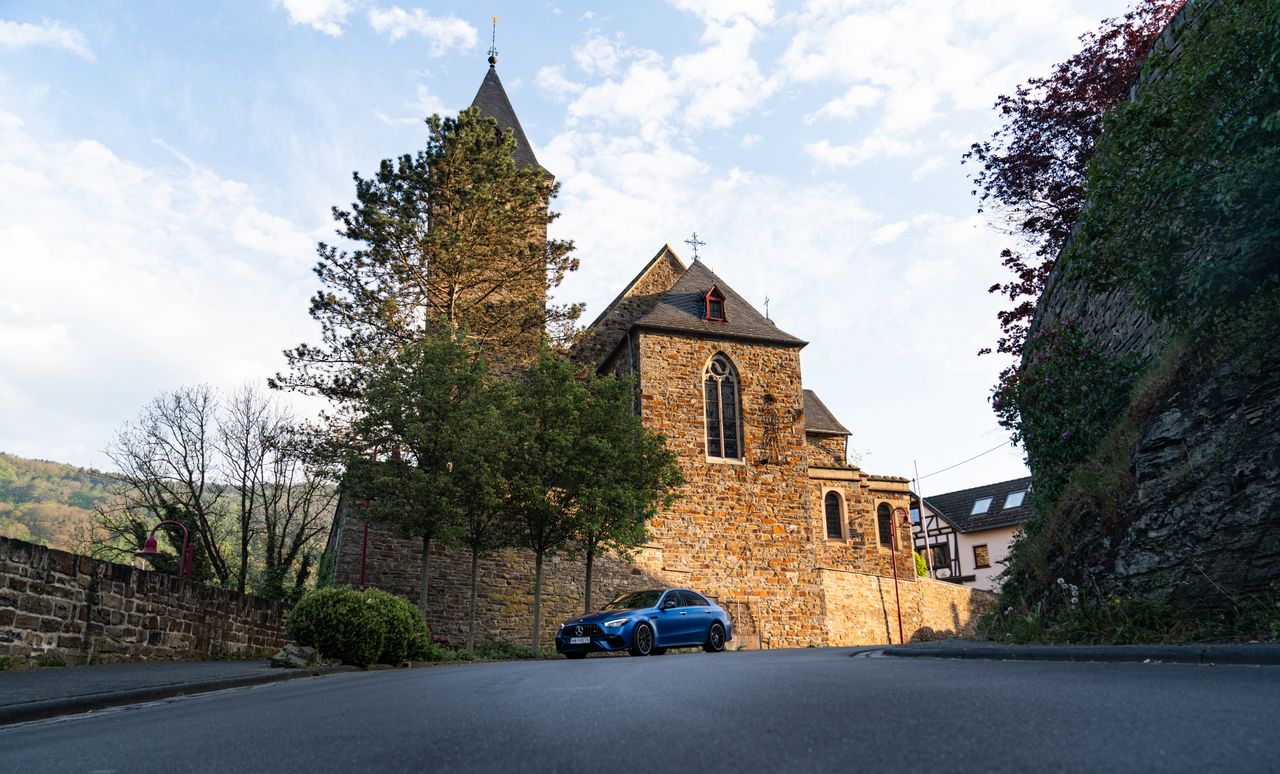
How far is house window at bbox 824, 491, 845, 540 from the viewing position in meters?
33.3

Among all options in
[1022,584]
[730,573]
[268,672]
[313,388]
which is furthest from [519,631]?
[1022,584]

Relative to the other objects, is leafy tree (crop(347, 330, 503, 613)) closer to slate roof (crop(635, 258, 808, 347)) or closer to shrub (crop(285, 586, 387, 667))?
shrub (crop(285, 586, 387, 667))

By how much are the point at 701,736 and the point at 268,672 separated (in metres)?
9.13

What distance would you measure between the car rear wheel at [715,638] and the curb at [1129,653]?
904 centimetres

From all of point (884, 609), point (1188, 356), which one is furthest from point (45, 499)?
point (1188, 356)

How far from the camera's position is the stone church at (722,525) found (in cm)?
2417

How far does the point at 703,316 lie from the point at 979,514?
28.7 meters

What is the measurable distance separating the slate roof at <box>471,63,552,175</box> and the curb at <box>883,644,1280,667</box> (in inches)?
1199

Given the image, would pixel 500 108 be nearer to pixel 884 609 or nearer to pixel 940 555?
pixel 884 609

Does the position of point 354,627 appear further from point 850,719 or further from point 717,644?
point 850,719

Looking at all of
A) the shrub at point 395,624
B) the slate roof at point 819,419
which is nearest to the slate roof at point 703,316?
the slate roof at point 819,419

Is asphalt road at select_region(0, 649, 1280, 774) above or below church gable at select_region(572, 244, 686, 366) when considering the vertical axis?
below

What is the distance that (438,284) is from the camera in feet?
87.2

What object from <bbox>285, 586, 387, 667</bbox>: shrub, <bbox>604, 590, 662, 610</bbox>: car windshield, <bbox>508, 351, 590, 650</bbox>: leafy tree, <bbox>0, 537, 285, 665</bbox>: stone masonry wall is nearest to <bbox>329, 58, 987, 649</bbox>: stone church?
<bbox>508, 351, 590, 650</bbox>: leafy tree
